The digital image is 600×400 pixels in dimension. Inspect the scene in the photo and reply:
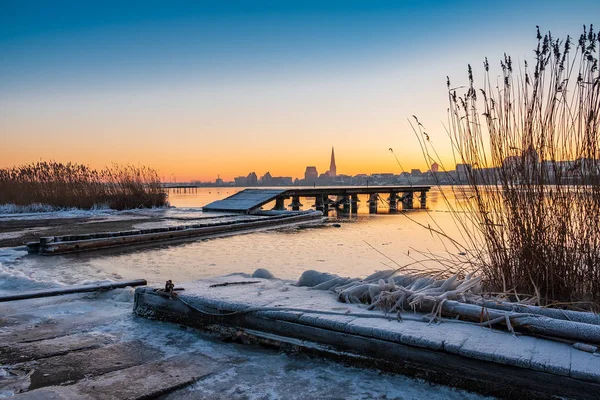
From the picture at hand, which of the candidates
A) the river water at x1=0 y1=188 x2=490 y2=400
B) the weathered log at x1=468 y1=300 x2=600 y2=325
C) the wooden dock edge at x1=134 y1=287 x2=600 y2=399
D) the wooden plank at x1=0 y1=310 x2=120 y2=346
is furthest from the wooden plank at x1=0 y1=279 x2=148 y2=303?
the weathered log at x1=468 y1=300 x2=600 y2=325

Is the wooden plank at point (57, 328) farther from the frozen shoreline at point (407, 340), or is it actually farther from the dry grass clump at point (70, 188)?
the dry grass clump at point (70, 188)

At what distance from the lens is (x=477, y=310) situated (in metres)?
2.49

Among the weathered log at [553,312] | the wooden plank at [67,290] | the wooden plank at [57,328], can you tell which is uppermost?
the weathered log at [553,312]

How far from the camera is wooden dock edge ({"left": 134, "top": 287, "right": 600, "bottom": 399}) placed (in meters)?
1.91

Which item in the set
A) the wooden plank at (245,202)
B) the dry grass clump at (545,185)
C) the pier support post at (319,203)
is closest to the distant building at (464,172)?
the dry grass clump at (545,185)

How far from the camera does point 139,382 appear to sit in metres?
2.18

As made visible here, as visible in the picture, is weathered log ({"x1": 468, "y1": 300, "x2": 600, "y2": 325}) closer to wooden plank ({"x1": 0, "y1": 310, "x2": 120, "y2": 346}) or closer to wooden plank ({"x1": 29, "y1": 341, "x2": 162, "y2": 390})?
wooden plank ({"x1": 29, "y1": 341, "x2": 162, "y2": 390})

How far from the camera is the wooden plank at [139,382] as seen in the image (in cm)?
202

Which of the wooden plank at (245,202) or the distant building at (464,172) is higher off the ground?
the distant building at (464,172)

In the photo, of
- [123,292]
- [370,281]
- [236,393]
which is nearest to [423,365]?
[236,393]

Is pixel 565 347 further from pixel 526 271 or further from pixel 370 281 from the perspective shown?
pixel 370 281

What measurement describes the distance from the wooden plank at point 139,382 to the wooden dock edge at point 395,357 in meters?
0.42

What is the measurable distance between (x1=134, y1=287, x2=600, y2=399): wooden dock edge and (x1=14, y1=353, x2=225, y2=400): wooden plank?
415mm

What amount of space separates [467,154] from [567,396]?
219 cm
